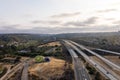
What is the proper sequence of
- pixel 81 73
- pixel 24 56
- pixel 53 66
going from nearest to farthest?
pixel 81 73 < pixel 53 66 < pixel 24 56

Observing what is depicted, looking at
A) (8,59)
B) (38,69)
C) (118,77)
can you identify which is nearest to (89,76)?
(118,77)

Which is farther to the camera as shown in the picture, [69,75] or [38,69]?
[38,69]

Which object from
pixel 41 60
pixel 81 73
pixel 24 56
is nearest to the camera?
pixel 81 73

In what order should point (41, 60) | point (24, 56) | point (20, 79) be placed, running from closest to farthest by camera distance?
point (20, 79), point (41, 60), point (24, 56)

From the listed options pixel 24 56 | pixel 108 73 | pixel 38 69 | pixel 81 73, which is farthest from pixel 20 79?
pixel 24 56

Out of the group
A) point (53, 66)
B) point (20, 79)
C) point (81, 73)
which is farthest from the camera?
point (53, 66)

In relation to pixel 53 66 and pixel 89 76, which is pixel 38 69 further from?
pixel 89 76

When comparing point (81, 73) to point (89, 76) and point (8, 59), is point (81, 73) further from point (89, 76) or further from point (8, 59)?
point (8, 59)

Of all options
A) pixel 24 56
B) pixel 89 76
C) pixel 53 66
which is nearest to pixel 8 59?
pixel 24 56

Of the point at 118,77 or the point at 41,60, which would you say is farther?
the point at 41,60
